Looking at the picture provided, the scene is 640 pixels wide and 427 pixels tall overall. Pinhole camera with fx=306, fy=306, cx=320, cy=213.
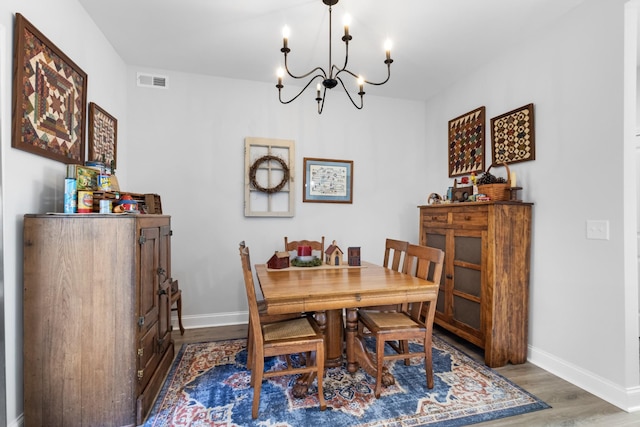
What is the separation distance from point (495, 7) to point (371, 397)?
287 cm

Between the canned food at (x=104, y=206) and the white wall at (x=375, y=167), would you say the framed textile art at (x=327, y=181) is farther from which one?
the canned food at (x=104, y=206)

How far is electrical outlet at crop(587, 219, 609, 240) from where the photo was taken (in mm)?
2027

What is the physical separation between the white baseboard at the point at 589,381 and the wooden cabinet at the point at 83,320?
286cm

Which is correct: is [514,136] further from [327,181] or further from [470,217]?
[327,181]

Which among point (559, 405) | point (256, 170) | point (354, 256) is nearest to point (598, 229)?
point (559, 405)

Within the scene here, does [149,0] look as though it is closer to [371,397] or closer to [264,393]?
[264,393]

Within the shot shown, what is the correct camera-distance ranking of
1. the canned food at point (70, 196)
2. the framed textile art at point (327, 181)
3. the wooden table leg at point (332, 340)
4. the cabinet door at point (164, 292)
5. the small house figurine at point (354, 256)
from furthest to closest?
the framed textile art at point (327, 181), the small house figurine at point (354, 256), the wooden table leg at point (332, 340), the cabinet door at point (164, 292), the canned food at point (70, 196)

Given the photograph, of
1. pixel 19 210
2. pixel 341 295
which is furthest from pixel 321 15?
pixel 19 210

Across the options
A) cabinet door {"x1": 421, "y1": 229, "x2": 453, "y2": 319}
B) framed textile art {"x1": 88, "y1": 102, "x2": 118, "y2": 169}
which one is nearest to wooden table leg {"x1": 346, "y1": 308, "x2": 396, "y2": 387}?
cabinet door {"x1": 421, "y1": 229, "x2": 453, "y2": 319}

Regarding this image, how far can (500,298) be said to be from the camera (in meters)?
2.42

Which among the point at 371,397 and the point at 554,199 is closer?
the point at 371,397

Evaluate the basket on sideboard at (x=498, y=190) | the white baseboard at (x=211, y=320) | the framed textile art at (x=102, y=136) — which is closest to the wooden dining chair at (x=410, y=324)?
the basket on sideboard at (x=498, y=190)

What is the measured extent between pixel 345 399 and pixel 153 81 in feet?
11.1

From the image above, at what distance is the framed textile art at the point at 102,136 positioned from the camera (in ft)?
7.64
